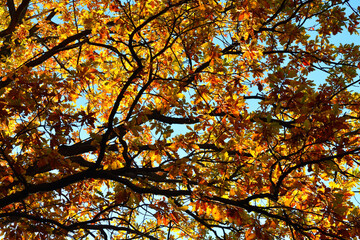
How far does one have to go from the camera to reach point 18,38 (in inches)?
262

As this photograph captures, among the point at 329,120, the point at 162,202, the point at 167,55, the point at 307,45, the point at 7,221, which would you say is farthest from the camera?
the point at 307,45

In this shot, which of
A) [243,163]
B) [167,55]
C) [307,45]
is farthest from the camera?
[307,45]

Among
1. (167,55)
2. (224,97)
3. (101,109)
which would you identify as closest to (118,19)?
(167,55)

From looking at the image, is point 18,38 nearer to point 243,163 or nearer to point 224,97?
point 224,97

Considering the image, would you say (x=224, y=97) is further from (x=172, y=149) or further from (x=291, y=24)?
(x=291, y=24)

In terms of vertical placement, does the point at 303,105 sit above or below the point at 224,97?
below

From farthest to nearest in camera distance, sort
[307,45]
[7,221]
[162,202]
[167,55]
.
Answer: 1. [307,45]
2. [167,55]
3. [7,221]
4. [162,202]

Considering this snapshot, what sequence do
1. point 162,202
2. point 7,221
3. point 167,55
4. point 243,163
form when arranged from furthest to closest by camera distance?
point 167,55, point 7,221, point 243,163, point 162,202

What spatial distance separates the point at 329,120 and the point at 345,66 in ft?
8.10

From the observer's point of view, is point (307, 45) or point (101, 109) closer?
point (307, 45)

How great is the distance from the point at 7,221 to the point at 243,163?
3.90m

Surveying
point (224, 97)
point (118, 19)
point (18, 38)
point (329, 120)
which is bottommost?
point (329, 120)

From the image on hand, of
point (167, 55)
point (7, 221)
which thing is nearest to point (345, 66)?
point (167, 55)

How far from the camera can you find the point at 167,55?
17.6 feet
